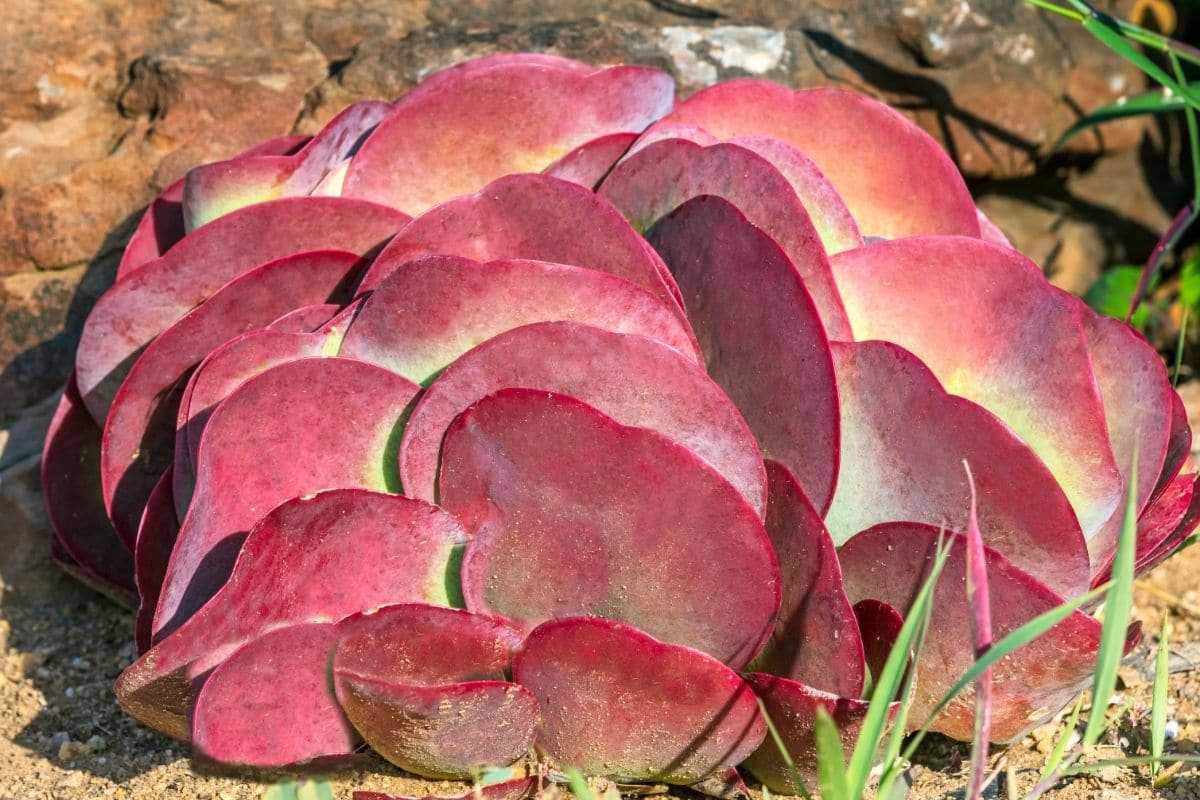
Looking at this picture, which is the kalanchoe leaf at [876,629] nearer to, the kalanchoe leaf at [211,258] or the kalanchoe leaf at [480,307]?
the kalanchoe leaf at [480,307]

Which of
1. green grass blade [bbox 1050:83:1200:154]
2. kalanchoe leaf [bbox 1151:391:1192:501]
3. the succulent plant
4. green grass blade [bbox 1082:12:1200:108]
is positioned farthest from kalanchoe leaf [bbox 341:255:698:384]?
green grass blade [bbox 1050:83:1200:154]

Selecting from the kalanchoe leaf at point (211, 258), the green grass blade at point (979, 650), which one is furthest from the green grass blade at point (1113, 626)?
the kalanchoe leaf at point (211, 258)

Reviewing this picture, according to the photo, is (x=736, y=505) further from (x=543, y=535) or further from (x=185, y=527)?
(x=185, y=527)

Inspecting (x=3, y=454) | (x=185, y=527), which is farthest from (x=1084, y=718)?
(x=3, y=454)

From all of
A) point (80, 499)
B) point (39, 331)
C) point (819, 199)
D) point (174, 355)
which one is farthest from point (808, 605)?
point (39, 331)

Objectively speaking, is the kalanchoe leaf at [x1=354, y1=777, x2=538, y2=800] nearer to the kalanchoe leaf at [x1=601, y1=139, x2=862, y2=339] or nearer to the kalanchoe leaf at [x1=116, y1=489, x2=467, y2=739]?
the kalanchoe leaf at [x1=116, y1=489, x2=467, y2=739]

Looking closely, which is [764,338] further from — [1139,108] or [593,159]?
[1139,108]
